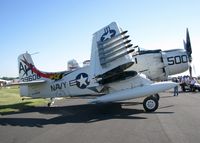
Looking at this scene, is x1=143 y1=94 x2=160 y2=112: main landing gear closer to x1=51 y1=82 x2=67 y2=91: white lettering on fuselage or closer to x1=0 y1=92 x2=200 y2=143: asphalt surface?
x1=0 y1=92 x2=200 y2=143: asphalt surface

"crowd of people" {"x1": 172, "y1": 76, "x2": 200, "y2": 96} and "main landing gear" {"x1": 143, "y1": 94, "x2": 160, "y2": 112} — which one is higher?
"crowd of people" {"x1": 172, "y1": 76, "x2": 200, "y2": 96}

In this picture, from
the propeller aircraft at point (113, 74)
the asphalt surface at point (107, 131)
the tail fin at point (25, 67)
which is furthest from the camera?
the tail fin at point (25, 67)

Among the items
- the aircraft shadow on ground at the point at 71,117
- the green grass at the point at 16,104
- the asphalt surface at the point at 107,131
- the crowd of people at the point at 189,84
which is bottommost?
the asphalt surface at the point at 107,131

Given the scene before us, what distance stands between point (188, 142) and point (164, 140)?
0.60m

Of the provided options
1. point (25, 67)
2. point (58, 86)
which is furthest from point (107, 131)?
point (25, 67)

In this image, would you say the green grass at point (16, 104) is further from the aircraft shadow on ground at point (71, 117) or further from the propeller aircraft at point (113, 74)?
the aircraft shadow on ground at point (71, 117)

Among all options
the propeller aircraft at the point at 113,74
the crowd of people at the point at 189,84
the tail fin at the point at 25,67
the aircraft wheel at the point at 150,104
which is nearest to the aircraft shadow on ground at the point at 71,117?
the aircraft wheel at the point at 150,104

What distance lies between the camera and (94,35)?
1330 centimetres

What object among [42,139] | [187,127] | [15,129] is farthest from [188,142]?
[15,129]

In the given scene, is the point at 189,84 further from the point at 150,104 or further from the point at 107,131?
the point at 107,131

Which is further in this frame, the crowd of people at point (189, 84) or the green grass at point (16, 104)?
the crowd of people at point (189, 84)

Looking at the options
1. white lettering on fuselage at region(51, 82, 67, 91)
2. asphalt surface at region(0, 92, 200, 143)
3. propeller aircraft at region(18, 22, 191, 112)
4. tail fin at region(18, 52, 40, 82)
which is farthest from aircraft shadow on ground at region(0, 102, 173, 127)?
tail fin at region(18, 52, 40, 82)

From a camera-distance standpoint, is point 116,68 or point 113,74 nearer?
point 116,68

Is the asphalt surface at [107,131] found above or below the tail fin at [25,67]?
below
